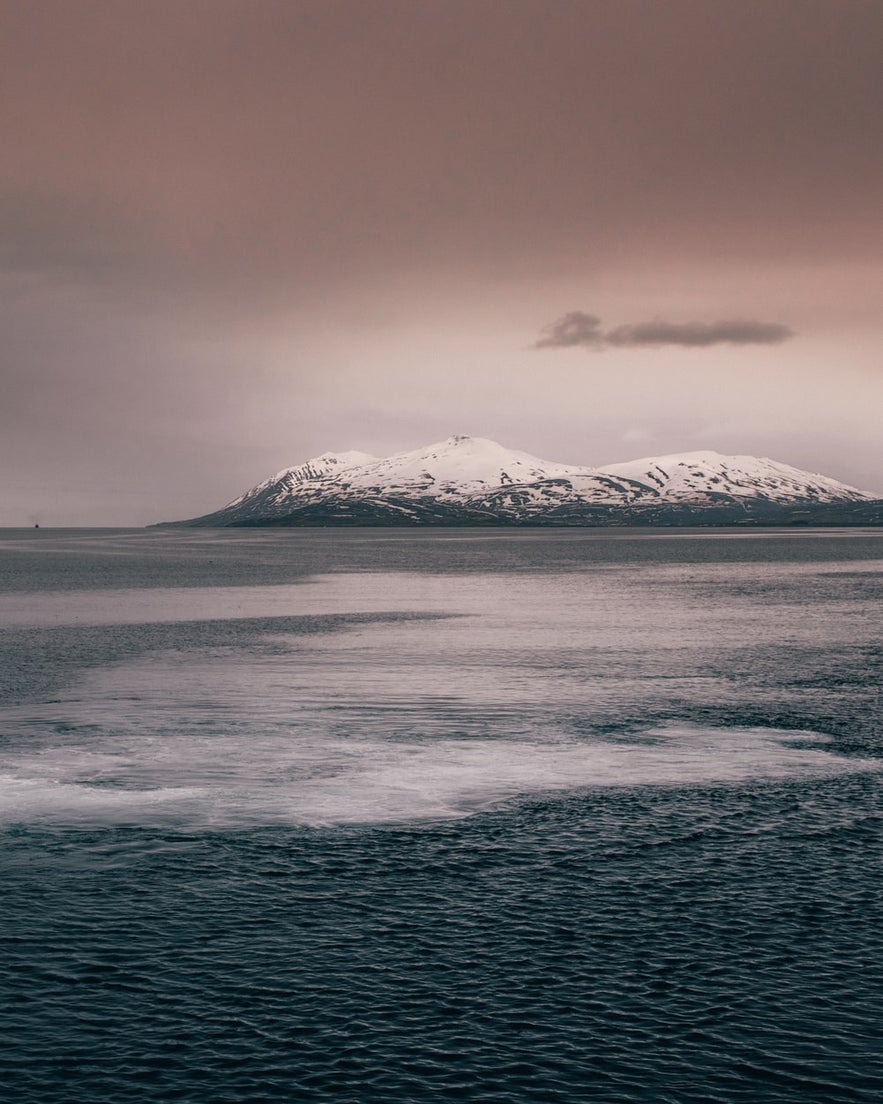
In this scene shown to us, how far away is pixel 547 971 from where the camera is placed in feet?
71.3

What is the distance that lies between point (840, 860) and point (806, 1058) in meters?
10.4

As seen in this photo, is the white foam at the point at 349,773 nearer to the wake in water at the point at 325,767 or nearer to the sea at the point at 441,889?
the wake in water at the point at 325,767

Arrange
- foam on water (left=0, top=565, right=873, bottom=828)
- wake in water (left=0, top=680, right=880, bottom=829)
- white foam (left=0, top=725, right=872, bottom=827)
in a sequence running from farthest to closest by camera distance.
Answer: foam on water (left=0, top=565, right=873, bottom=828) → wake in water (left=0, top=680, right=880, bottom=829) → white foam (left=0, top=725, right=872, bottom=827)

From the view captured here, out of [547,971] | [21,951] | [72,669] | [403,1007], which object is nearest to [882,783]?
[547,971]

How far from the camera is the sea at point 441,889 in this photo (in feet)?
60.4

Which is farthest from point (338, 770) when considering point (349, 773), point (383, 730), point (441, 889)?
point (441, 889)


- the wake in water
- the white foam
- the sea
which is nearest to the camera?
the sea

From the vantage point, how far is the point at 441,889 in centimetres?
2611

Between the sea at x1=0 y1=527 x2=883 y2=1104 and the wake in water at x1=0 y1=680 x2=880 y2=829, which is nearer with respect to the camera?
the sea at x1=0 y1=527 x2=883 y2=1104

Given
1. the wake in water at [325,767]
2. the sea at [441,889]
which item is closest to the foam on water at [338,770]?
the wake in water at [325,767]

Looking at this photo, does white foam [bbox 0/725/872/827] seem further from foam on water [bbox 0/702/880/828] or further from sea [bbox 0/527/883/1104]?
sea [bbox 0/527/883/1104]

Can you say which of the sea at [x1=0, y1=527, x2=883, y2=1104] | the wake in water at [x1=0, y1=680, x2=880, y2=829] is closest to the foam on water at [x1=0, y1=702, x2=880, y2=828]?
the wake in water at [x1=0, y1=680, x2=880, y2=829]

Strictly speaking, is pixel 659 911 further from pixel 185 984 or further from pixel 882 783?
pixel 882 783

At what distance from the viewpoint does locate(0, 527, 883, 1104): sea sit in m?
18.4
